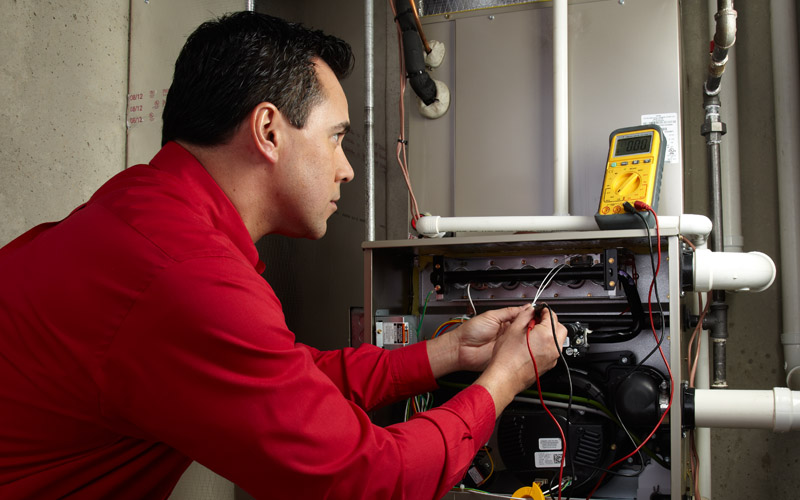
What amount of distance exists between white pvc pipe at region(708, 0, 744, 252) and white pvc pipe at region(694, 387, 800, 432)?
0.59 m

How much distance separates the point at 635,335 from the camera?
1256 mm

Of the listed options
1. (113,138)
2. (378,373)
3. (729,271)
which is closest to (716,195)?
(729,271)

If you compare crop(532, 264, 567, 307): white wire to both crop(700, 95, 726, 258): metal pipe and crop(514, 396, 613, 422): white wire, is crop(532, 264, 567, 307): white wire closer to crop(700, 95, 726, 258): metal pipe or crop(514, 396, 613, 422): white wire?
crop(514, 396, 613, 422): white wire

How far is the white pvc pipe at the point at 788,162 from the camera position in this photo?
1552 mm

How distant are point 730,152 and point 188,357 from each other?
5.29 feet

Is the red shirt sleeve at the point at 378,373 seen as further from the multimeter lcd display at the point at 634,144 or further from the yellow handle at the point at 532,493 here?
the multimeter lcd display at the point at 634,144

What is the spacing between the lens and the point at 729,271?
1.20 metres

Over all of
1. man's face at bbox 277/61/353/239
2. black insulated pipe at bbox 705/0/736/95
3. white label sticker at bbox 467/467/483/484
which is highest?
black insulated pipe at bbox 705/0/736/95

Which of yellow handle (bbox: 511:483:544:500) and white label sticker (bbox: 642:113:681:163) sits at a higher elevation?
white label sticker (bbox: 642:113:681:163)

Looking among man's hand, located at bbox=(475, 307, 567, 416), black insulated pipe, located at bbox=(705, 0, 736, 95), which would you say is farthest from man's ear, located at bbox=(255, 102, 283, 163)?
black insulated pipe, located at bbox=(705, 0, 736, 95)

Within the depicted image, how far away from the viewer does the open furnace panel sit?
1184mm

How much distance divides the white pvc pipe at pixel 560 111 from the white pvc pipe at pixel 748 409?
1.67ft

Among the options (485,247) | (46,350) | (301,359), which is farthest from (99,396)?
(485,247)

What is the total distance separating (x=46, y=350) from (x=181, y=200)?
251 millimetres
